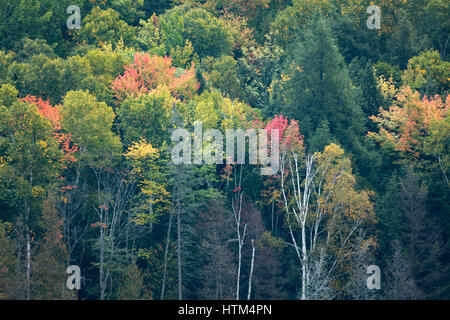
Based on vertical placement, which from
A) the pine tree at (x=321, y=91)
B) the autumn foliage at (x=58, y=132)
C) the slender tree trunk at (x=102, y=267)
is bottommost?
the slender tree trunk at (x=102, y=267)

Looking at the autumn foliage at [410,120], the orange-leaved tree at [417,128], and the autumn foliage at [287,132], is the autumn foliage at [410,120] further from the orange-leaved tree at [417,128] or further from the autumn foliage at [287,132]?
the autumn foliage at [287,132]

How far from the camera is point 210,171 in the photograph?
73.5 m

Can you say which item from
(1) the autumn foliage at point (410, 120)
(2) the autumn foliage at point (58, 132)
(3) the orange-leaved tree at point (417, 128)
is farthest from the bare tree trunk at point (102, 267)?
(1) the autumn foliage at point (410, 120)

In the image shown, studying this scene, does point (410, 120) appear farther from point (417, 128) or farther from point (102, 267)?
point (102, 267)

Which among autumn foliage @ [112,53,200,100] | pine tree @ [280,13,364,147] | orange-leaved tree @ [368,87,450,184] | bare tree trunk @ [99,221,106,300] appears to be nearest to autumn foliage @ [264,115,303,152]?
pine tree @ [280,13,364,147]

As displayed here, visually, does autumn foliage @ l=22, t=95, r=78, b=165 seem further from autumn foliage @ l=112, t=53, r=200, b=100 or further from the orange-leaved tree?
the orange-leaved tree

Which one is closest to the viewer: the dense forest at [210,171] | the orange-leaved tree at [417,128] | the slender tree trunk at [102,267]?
the dense forest at [210,171]

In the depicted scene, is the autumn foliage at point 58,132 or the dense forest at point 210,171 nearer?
the dense forest at point 210,171

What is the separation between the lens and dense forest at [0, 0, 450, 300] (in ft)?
211

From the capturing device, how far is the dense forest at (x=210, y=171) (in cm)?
6425

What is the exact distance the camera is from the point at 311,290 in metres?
62.6

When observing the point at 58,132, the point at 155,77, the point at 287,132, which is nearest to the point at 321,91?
the point at 287,132

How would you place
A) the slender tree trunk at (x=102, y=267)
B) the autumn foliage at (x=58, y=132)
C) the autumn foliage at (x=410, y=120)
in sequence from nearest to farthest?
1. the slender tree trunk at (x=102, y=267)
2. the autumn foliage at (x=58, y=132)
3. the autumn foliage at (x=410, y=120)
